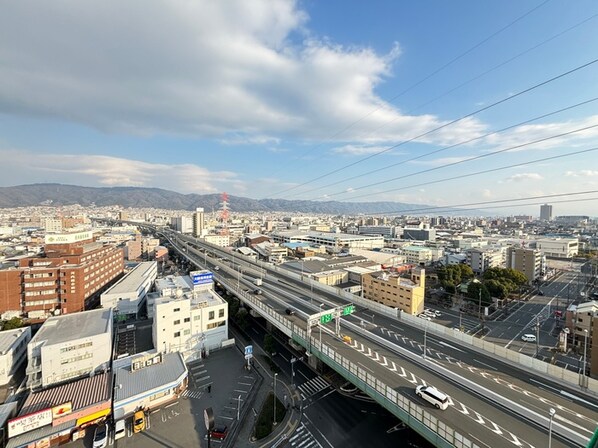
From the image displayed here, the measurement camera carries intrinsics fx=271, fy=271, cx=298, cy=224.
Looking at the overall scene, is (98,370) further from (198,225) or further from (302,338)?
(198,225)

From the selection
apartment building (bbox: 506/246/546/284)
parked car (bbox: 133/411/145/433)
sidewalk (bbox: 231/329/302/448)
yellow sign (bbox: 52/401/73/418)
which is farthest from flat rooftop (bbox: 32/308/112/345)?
apartment building (bbox: 506/246/546/284)

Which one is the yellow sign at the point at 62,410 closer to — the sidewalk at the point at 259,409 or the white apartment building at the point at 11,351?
the sidewalk at the point at 259,409

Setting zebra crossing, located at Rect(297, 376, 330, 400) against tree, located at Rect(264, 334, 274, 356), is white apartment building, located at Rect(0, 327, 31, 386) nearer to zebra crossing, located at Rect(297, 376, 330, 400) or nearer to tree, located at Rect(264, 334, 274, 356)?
tree, located at Rect(264, 334, 274, 356)

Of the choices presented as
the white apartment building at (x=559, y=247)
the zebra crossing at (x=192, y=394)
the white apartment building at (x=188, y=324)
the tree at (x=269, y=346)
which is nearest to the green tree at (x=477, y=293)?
the tree at (x=269, y=346)

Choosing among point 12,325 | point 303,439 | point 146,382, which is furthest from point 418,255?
point 12,325

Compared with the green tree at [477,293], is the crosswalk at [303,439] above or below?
below
